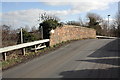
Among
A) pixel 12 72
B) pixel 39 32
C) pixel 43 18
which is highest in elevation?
pixel 43 18

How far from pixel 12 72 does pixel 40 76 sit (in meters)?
1.69

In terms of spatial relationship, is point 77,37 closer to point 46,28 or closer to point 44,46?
point 46,28

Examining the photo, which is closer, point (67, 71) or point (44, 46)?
point (67, 71)

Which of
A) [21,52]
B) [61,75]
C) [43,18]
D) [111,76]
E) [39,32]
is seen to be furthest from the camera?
[43,18]

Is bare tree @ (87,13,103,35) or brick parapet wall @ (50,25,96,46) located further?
bare tree @ (87,13,103,35)

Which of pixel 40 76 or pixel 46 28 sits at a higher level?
pixel 46 28

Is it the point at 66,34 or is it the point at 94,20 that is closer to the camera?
the point at 66,34

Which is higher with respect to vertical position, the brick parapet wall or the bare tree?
the bare tree

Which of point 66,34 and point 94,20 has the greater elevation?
point 94,20

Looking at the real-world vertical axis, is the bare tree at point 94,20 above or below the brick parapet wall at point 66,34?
above

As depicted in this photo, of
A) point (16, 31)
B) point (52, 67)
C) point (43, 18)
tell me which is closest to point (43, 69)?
point (52, 67)

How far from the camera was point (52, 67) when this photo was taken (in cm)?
1009

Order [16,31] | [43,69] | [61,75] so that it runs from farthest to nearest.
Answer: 1. [16,31]
2. [43,69]
3. [61,75]

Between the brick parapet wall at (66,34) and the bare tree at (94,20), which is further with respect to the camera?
the bare tree at (94,20)
